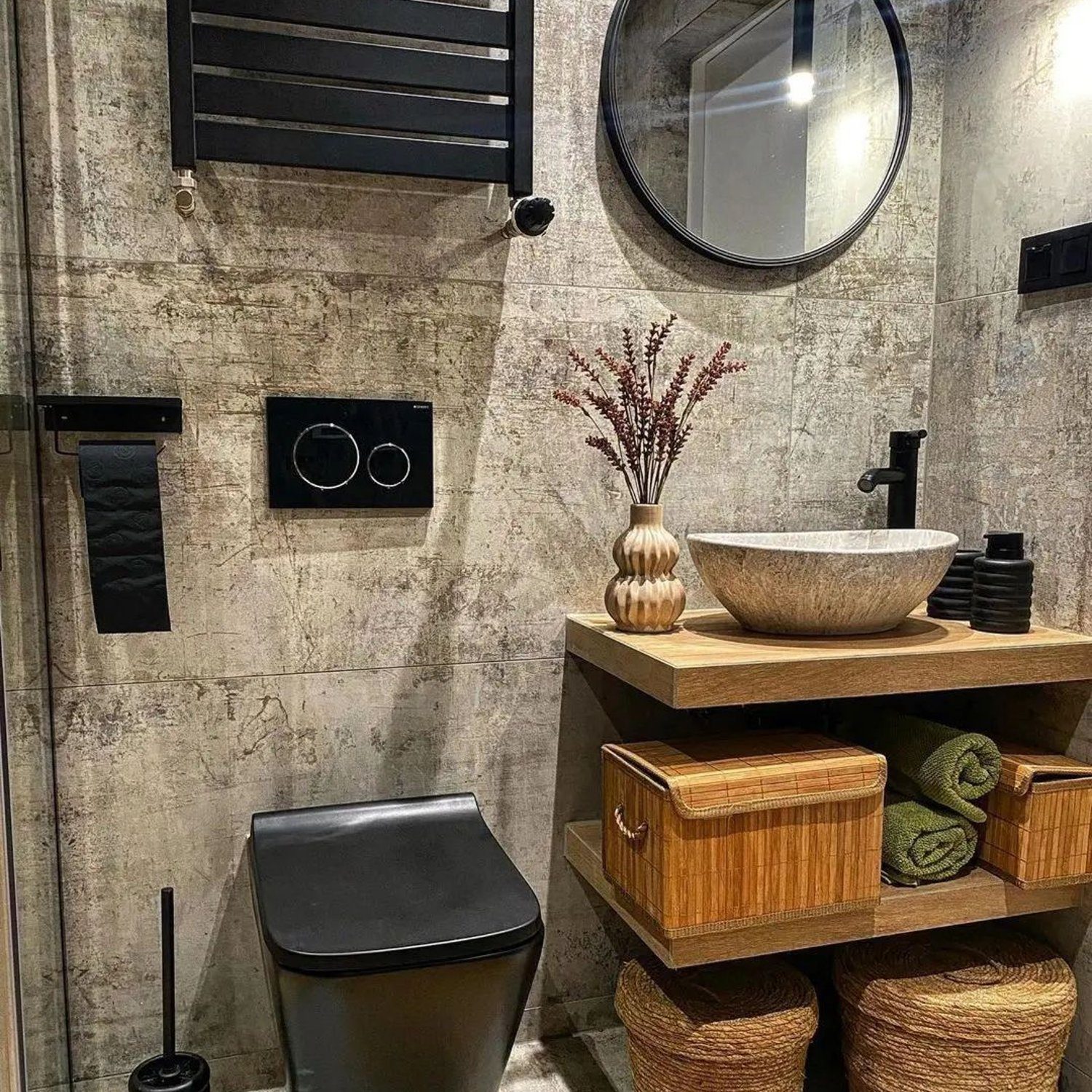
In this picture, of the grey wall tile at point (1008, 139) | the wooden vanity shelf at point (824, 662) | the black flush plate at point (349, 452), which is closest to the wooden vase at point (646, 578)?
the wooden vanity shelf at point (824, 662)

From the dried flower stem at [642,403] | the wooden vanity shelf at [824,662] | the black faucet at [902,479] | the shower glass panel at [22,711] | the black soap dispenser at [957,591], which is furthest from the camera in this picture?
the black faucet at [902,479]

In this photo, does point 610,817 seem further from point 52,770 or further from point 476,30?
point 476,30

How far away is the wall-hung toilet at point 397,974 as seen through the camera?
129 centimetres

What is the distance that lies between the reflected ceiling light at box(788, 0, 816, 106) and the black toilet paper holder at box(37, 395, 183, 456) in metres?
1.28

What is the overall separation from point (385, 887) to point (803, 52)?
168 cm

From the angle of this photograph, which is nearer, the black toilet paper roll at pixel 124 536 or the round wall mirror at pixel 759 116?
the black toilet paper roll at pixel 124 536

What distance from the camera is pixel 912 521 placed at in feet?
6.51

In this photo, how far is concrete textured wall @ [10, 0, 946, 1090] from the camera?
1620 millimetres

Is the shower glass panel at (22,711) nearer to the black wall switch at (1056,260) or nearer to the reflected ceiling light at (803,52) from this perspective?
the reflected ceiling light at (803,52)

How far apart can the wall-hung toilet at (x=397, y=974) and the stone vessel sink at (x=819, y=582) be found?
57cm

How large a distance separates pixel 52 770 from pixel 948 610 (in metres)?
1.58

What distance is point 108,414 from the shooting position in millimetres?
1588

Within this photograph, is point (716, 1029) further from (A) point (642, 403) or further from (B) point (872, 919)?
(A) point (642, 403)

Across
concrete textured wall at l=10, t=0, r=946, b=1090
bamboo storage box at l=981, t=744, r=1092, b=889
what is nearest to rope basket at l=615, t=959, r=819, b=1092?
concrete textured wall at l=10, t=0, r=946, b=1090
